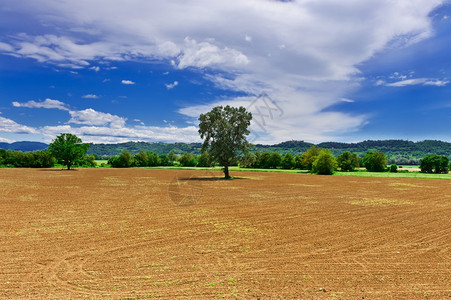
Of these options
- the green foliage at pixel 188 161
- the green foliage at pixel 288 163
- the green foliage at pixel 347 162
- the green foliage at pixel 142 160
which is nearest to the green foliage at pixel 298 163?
the green foliage at pixel 288 163

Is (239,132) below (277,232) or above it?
above

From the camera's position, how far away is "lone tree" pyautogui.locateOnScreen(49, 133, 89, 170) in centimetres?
8500

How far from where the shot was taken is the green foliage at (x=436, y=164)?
288ft

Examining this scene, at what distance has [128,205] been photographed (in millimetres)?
21328

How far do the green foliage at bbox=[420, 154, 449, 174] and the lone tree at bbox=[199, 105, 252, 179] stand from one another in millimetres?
78357

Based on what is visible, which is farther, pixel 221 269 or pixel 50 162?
pixel 50 162

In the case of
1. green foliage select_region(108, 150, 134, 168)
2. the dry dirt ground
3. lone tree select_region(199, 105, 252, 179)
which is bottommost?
the dry dirt ground

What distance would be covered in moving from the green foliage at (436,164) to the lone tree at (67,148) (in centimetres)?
12517

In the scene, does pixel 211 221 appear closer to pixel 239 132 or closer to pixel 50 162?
pixel 239 132

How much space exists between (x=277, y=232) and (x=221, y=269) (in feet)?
18.2

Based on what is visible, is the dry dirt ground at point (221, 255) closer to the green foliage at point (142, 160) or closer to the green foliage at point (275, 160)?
the green foliage at point (275, 160)

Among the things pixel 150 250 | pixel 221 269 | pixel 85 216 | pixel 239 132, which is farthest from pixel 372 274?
pixel 239 132

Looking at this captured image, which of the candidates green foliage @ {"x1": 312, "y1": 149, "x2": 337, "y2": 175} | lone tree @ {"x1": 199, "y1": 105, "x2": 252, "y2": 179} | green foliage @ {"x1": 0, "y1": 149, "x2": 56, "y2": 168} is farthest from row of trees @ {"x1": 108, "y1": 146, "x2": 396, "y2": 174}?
green foliage @ {"x1": 0, "y1": 149, "x2": 56, "y2": 168}

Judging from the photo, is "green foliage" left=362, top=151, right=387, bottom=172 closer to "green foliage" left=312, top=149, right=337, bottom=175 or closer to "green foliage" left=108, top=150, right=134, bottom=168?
"green foliage" left=312, top=149, right=337, bottom=175
